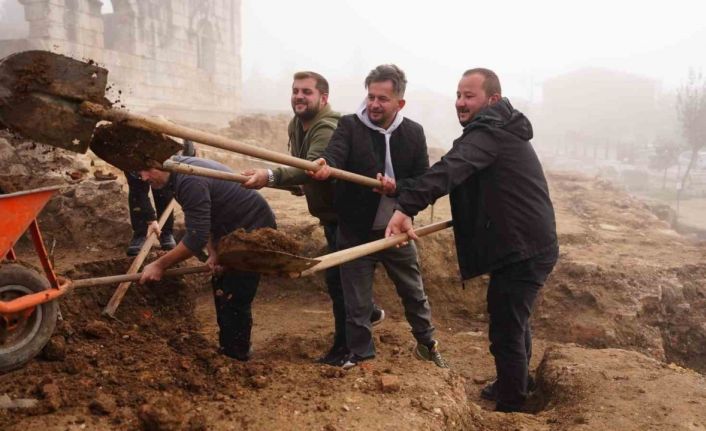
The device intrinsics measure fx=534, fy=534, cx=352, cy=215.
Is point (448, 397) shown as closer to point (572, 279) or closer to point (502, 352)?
point (502, 352)

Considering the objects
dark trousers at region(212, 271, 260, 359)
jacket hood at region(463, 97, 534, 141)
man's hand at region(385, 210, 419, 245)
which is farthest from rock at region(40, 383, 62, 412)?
jacket hood at region(463, 97, 534, 141)

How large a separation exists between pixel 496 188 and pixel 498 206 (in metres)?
0.11

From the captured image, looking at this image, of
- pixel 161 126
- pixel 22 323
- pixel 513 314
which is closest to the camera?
A: pixel 161 126

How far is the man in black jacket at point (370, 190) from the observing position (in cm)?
344

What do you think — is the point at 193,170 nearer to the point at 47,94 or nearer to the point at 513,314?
the point at 47,94

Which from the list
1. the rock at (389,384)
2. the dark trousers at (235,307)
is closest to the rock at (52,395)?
the dark trousers at (235,307)

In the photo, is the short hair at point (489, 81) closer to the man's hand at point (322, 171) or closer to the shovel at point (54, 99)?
the man's hand at point (322, 171)

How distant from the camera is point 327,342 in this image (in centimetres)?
484

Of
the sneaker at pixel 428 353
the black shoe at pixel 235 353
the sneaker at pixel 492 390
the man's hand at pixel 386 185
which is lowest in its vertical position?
the sneaker at pixel 492 390

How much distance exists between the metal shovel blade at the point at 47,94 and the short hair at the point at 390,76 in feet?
5.36

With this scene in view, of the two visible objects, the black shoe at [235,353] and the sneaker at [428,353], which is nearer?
the sneaker at [428,353]

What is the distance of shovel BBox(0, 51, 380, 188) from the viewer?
235 centimetres

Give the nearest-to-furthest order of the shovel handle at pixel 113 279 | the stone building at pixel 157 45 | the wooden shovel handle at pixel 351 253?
the wooden shovel handle at pixel 351 253, the shovel handle at pixel 113 279, the stone building at pixel 157 45

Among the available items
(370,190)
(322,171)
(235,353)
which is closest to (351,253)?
(322,171)
